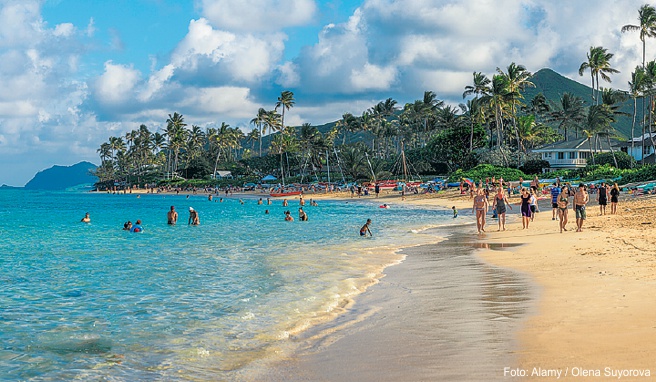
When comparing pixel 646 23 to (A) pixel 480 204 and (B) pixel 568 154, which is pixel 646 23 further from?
(A) pixel 480 204

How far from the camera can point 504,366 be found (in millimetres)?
5910

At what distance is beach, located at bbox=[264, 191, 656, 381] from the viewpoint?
576cm

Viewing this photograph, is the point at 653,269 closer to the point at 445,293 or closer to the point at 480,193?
the point at 445,293

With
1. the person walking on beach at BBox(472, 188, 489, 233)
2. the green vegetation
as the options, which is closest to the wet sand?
the person walking on beach at BBox(472, 188, 489, 233)

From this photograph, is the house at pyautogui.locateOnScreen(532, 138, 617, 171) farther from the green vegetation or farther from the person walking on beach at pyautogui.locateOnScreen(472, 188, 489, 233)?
the person walking on beach at pyautogui.locateOnScreen(472, 188, 489, 233)

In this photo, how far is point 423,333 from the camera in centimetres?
766

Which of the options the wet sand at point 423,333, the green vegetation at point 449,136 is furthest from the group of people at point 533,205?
the green vegetation at point 449,136

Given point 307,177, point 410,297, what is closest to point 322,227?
point 410,297

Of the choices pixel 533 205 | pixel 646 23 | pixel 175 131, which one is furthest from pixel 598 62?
pixel 175 131

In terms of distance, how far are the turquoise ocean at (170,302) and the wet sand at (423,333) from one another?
0.58 metres

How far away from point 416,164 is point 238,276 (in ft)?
238

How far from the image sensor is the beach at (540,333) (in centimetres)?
576

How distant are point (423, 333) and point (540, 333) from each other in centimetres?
148

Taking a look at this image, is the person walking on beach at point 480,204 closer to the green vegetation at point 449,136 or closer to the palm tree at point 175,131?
the green vegetation at point 449,136
